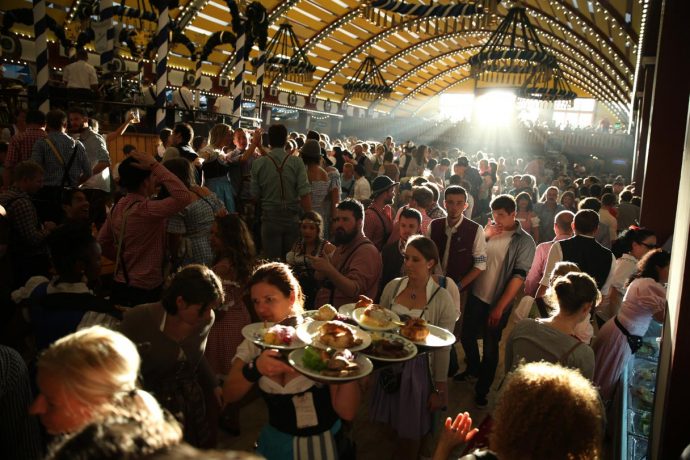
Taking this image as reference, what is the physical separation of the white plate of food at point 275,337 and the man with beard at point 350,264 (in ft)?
3.45

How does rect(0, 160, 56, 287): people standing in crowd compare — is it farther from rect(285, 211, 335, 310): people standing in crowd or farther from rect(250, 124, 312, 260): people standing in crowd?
rect(250, 124, 312, 260): people standing in crowd

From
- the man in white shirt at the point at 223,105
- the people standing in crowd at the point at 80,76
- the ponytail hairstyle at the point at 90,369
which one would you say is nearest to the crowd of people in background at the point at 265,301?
the ponytail hairstyle at the point at 90,369

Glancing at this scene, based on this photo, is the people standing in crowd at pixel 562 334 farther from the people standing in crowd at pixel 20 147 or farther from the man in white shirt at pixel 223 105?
the man in white shirt at pixel 223 105

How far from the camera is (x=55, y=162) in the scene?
15.3ft

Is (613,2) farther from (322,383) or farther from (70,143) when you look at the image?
(322,383)

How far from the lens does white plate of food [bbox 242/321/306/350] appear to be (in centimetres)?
219

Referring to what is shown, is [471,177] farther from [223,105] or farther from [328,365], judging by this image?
[328,365]

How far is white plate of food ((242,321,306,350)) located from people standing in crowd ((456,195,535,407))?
219 cm

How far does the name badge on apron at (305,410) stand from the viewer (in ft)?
6.96

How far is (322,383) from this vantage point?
2086 mm

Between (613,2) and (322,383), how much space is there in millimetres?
14205

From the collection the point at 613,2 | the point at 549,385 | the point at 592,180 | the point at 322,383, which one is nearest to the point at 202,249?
the point at 322,383

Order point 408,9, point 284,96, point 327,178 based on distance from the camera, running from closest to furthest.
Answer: point 327,178, point 408,9, point 284,96

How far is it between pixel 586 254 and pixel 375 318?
2.09m
